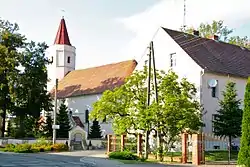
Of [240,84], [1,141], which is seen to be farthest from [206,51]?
[1,141]

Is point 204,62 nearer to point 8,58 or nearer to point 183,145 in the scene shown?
point 183,145

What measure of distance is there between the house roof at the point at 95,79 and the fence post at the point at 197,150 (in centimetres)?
2644

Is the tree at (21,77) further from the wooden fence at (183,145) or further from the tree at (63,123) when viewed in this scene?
the wooden fence at (183,145)

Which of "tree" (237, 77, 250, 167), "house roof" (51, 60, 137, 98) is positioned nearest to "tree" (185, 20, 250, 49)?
"house roof" (51, 60, 137, 98)

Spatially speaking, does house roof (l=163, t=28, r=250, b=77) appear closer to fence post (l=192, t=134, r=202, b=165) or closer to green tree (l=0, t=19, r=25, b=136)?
fence post (l=192, t=134, r=202, b=165)

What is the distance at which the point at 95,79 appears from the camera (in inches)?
2317

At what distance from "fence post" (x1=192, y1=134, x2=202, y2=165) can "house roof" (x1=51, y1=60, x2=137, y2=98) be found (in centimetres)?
2644

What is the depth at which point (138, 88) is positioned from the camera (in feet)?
111

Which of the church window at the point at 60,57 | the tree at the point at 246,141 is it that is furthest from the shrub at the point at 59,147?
the church window at the point at 60,57

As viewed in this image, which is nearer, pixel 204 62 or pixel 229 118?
pixel 229 118

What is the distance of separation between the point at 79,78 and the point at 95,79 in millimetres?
4817

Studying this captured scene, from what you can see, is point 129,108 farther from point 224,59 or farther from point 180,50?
point 224,59

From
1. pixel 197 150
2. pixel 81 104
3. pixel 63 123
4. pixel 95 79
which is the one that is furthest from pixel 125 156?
pixel 95 79

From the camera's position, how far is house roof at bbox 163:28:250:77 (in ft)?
124
